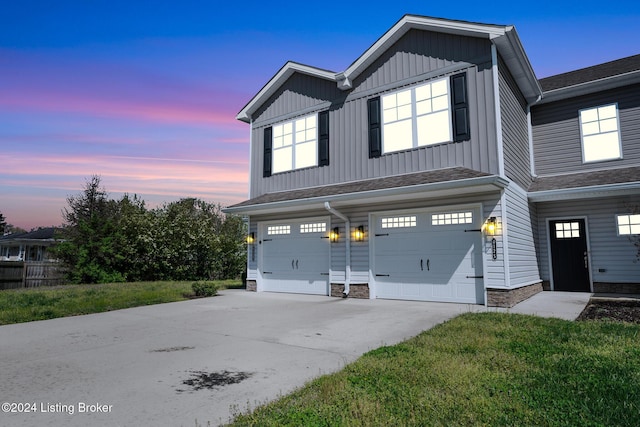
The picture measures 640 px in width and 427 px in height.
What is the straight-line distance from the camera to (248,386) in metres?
3.41

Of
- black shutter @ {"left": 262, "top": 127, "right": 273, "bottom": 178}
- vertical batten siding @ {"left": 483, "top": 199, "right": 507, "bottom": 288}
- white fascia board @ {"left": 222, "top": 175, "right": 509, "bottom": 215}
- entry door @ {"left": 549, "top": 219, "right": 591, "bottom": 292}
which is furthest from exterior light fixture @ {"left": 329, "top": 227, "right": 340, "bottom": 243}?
entry door @ {"left": 549, "top": 219, "right": 591, "bottom": 292}

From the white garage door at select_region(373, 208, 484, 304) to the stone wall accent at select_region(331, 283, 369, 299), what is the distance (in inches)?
13.0

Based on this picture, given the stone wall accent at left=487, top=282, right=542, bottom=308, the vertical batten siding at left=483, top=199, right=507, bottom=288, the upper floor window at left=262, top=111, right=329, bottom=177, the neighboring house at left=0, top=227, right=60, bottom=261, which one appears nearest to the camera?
the stone wall accent at left=487, top=282, right=542, bottom=308

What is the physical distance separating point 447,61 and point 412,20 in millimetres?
1474

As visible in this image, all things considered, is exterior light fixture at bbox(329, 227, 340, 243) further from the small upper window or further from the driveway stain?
the small upper window

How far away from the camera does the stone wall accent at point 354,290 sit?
9.94m

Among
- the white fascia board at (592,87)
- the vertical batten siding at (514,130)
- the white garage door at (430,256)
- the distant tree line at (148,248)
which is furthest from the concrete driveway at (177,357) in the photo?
the distant tree line at (148,248)

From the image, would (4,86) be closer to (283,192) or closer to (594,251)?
(283,192)

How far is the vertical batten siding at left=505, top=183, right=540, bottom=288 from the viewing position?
8375 mm

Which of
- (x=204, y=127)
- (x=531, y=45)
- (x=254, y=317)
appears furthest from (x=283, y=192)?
(x=531, y=45)

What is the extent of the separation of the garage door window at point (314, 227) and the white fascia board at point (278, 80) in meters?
4.31

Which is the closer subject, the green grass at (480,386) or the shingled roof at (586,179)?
the green grass at (480,386)

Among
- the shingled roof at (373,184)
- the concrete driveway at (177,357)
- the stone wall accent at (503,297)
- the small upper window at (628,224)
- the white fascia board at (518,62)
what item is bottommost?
the concrete driveway at (177,357)

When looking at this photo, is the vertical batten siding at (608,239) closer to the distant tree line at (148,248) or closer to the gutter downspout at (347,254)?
the gutter downspout at (347,254)
